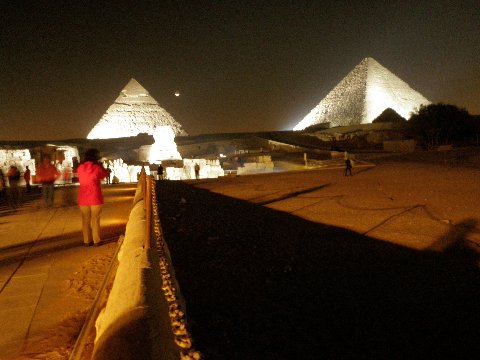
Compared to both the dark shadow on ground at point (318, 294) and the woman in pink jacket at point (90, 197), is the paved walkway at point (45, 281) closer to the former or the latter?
the woman in pink jacket at point (90, 197)

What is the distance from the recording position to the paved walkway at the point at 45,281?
2561mm

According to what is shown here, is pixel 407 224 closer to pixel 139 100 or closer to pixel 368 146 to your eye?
pixel 368 146

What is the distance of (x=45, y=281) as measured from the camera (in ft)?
11.9

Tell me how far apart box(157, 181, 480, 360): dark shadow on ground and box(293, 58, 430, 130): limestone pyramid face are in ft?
257

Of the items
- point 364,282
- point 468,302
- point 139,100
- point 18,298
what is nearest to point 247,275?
point 364,282

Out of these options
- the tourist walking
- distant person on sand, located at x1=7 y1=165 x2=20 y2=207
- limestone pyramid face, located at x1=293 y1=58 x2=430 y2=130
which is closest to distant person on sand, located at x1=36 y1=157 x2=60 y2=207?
distant person on sand, located at x1=7 y1=165 x2=20 y2=207

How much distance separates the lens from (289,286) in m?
4.33

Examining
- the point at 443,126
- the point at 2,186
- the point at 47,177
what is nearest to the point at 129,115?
the point at 443,126

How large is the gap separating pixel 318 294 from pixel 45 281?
288 cm

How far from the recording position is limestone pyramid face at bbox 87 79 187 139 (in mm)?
74500

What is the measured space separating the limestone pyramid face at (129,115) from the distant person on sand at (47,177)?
66.9m

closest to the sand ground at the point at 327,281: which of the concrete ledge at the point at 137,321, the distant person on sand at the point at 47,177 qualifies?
the concrete ledge at the point at 137,321

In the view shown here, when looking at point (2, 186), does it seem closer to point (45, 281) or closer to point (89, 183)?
point (89, 183)

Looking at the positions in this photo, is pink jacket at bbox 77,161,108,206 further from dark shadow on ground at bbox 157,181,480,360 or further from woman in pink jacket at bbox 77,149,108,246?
dark shadow on ground at bbox 157,181,480,360
